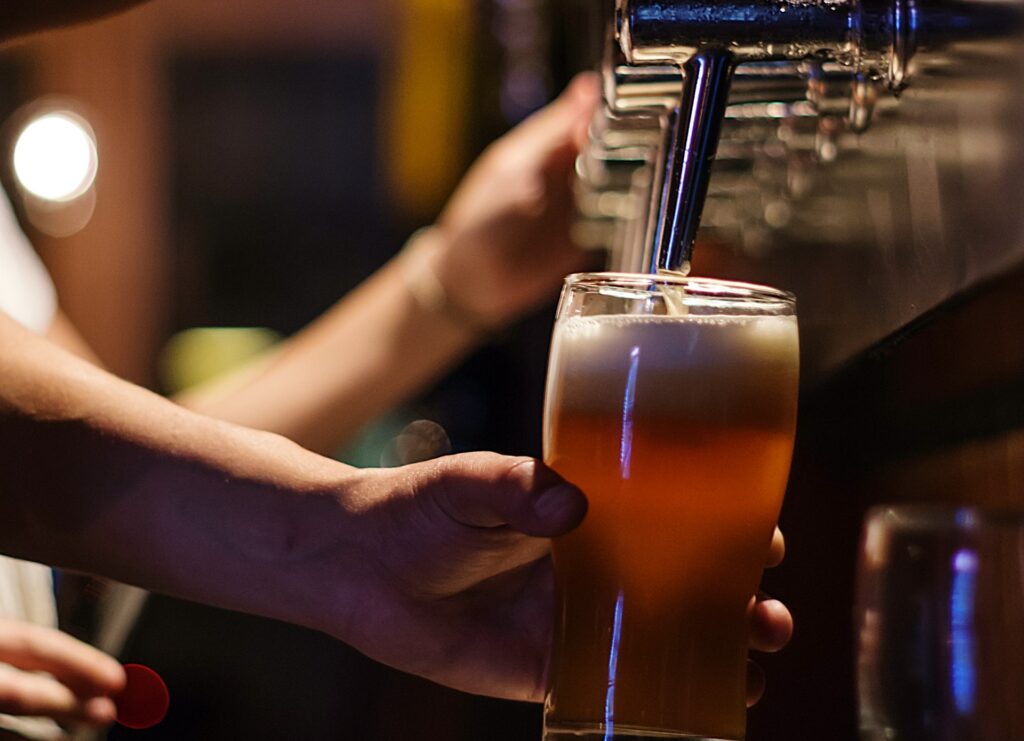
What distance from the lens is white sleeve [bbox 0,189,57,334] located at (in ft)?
4.88

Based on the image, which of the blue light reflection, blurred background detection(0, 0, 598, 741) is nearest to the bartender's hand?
the blue light reflection

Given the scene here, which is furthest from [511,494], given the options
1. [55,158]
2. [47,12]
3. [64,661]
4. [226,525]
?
[55,158]

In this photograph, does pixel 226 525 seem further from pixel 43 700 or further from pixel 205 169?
pixel 205 169

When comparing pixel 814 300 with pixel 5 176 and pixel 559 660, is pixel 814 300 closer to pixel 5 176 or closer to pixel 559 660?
pixel 559 660

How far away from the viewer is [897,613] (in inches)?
22.7

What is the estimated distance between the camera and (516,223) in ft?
4.92

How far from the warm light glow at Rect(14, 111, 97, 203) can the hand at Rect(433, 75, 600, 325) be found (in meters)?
2.34

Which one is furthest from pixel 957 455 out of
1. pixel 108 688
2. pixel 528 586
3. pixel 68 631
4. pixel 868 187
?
pixel 68 631

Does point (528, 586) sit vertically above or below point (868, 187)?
below

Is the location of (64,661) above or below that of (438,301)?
below

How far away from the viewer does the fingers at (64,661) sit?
0.83m

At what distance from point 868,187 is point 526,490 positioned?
49 cm

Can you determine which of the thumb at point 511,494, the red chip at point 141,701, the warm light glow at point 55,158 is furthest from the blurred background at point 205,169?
the thumb at point 511,494

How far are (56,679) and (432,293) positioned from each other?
0.84 metres
